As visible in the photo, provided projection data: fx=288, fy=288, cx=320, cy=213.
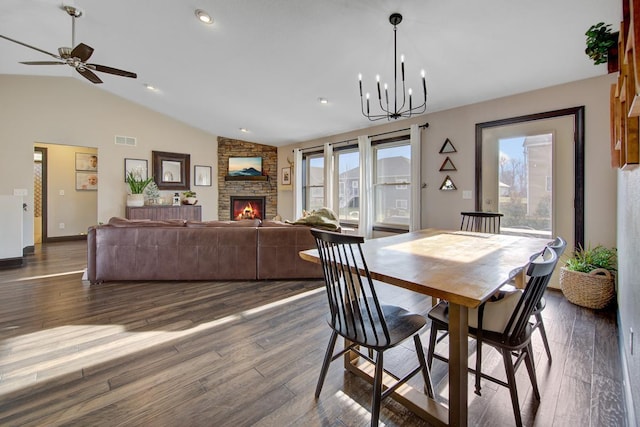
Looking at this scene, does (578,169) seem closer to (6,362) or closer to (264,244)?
(264,244)

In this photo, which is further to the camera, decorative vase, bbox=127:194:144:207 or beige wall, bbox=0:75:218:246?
decorative vase, bbox=127:194:144:207

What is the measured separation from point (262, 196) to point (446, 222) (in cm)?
480

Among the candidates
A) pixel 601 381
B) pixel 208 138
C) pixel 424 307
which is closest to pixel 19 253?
pixel 208 138

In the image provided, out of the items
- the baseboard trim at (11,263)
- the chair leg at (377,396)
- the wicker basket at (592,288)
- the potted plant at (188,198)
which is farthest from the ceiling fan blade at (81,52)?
the wicker basket at (592,288)

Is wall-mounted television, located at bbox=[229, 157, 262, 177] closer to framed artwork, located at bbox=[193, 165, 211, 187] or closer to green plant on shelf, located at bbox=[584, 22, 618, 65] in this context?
framed artwork, located at bbox=[193, 165, 211, 187]

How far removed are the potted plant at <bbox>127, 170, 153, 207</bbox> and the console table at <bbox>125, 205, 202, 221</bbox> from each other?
0.13m

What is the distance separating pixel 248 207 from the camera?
7.66m

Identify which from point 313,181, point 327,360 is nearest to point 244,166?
point 313,181

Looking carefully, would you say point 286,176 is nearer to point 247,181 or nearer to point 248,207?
point 247,181

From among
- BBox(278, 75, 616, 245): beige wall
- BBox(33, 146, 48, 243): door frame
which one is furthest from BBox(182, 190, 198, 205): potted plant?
BBox(278, 75, 616, 245): beige wall

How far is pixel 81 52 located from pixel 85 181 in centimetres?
486

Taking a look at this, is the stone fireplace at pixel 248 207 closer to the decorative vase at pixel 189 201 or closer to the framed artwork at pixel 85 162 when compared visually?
the decorative vase at pixel 189 201

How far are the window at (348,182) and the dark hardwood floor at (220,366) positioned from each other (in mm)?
3078

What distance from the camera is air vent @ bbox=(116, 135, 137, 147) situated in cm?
618
